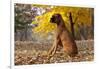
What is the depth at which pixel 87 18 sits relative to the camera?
102 inches

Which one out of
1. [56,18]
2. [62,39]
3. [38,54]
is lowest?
[38,54]

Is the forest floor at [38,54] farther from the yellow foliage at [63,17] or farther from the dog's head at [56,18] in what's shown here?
the dog's head at [56,18]

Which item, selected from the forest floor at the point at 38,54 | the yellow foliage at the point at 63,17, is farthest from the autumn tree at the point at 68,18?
the forest floor at the point at 38,54

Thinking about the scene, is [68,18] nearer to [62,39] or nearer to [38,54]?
[62,39]

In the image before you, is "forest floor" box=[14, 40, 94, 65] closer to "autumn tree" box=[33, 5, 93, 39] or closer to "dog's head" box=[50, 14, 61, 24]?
"autumn tree" box=[33, 5, 93, 39]

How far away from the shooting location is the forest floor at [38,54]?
90.7 inches

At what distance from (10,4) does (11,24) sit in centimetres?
22

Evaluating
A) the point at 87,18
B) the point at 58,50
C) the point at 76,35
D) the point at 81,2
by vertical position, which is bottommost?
the point at 58,50

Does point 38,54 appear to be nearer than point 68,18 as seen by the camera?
Yes

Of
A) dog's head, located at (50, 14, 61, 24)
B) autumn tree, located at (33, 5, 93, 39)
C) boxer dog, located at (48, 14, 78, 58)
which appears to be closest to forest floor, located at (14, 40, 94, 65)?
boxer dog, located at (48, 14, 78, 58)

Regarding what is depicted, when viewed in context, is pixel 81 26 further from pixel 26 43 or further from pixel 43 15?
pixel 26 43

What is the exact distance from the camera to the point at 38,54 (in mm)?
2379

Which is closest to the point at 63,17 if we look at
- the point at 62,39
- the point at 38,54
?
the point at 62,39
